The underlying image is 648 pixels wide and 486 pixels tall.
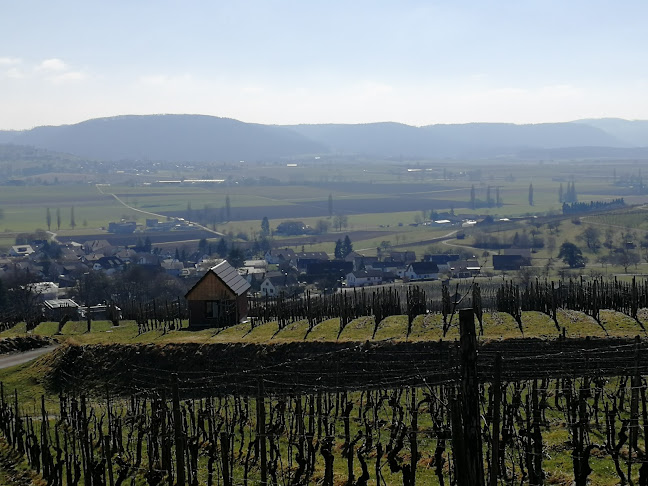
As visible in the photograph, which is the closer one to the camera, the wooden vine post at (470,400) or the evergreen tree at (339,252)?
the wooden vine post at (470,400)

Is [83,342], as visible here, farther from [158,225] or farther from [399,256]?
[158,225]

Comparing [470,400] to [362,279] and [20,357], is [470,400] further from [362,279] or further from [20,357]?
[362,279]

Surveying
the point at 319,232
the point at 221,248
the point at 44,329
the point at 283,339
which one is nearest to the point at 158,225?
the point at 319,232

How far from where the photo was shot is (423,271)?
9644 centimetres

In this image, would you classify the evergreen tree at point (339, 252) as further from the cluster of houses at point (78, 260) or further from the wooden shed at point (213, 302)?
the wooden shed at point (213, 302)

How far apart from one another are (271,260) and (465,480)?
112811 millimetres

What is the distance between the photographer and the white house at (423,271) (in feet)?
313

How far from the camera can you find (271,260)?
123 m

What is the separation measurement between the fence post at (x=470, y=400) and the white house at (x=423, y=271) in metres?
84.9

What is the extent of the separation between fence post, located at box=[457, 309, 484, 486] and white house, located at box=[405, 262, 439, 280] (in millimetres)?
84876

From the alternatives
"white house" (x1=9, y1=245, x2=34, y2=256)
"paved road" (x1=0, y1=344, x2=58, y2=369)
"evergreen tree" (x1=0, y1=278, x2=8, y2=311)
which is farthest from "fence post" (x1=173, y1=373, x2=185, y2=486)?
"white house" (x1=9, y1=245, x2=34, y2=256)

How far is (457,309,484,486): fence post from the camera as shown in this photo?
995cm

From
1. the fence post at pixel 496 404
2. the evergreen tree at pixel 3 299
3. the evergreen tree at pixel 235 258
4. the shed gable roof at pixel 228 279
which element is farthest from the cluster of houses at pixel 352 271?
the fence post at pixel 496 404

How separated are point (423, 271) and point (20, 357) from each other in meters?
62.8
